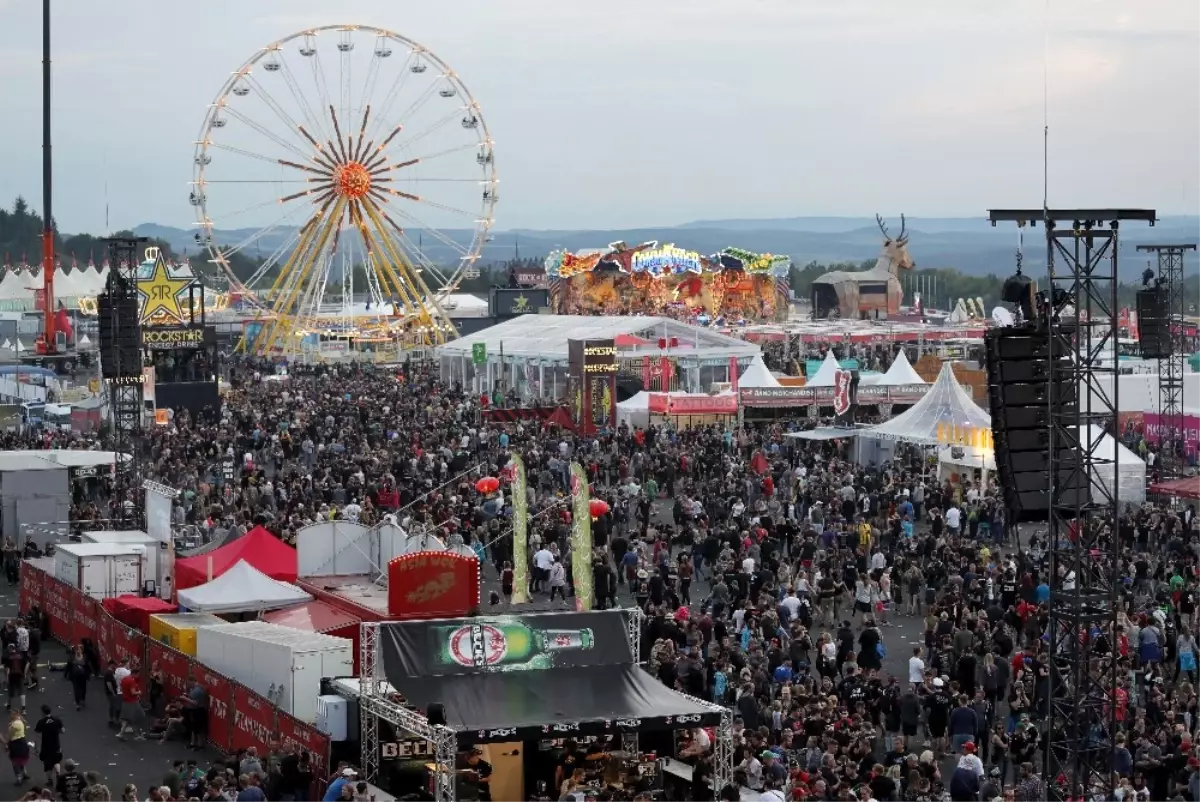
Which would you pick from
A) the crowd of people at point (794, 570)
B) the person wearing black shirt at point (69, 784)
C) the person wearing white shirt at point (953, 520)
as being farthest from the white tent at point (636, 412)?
the person wearing black shirt at point (69, 784)

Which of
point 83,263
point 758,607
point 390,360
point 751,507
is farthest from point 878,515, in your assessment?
point 83,263

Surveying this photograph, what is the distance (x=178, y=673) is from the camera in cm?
1989

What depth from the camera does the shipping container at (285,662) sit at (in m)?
17.5

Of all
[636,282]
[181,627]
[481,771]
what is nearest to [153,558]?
[181,627]

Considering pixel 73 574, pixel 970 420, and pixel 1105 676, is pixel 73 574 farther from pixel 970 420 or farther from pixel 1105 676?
pixel 970 420

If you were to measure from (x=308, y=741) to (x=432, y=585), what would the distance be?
2.65 meters

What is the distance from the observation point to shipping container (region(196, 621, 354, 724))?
1745 cm

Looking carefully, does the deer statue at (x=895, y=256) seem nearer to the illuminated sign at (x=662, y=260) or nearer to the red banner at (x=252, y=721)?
the illuminated sign at (x=662, y=260)

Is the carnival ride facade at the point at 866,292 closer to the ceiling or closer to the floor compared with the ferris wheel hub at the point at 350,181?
closer to the floor

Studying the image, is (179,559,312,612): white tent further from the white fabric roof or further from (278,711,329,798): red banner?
the white fabric roof

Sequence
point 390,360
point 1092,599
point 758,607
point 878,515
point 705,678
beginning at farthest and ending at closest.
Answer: point 390,360, point 878,515, point 758,607, point 705,678, point 1092,599

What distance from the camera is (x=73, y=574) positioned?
Result: 925 inches

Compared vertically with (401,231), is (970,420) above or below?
below

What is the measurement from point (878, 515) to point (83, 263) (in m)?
143
